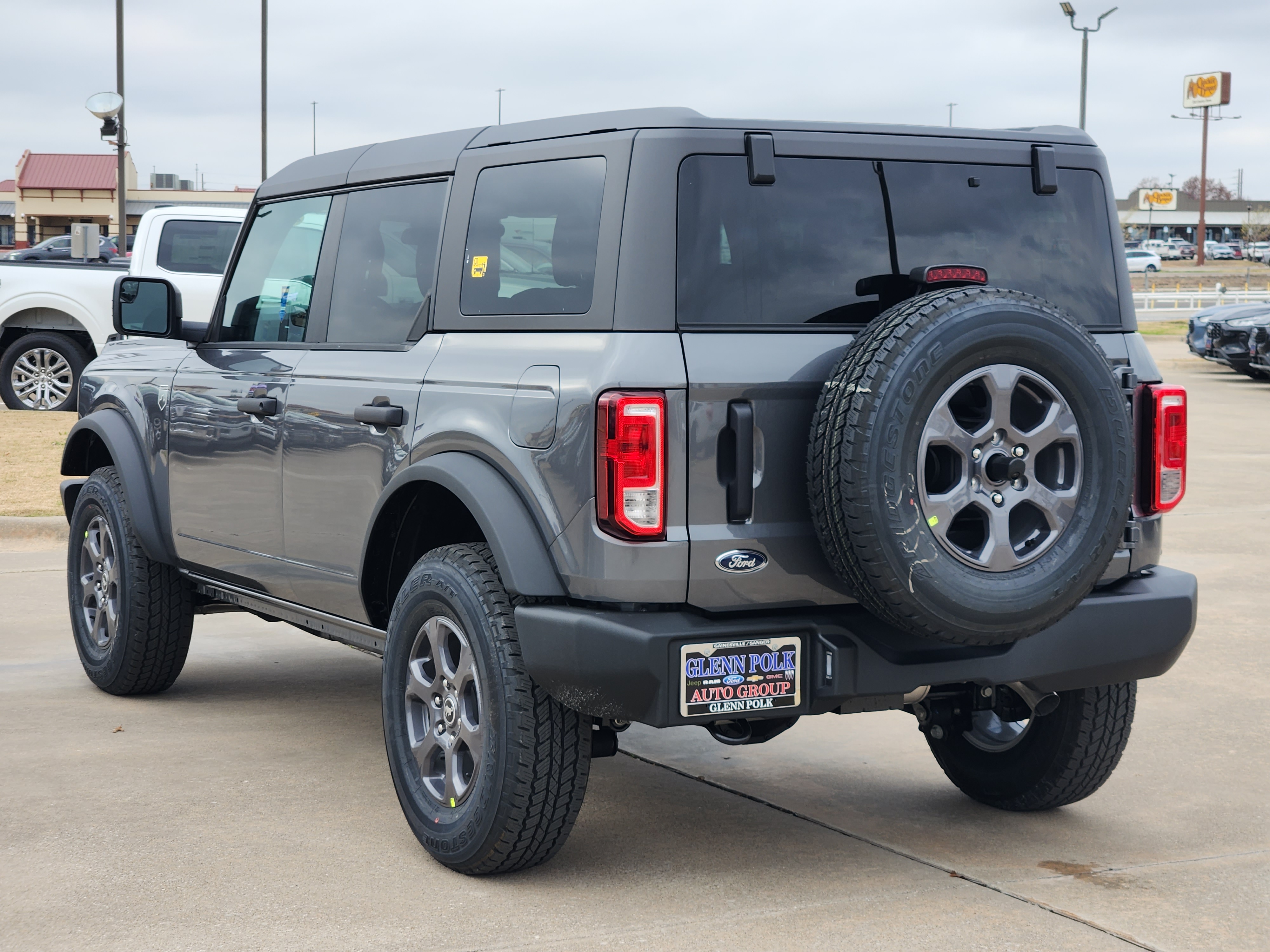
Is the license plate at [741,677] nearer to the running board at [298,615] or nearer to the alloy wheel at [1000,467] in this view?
the alloy wheel at [1000,467]

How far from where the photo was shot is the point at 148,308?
565 centimetres

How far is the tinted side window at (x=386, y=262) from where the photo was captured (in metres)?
4.50

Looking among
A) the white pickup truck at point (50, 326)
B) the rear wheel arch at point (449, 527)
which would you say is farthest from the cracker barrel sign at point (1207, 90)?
the rear wheel arch at point (449, 527)

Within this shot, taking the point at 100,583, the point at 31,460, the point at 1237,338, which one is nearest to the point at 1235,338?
the point at 1237,338

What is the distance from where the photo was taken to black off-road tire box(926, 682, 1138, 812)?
176 inches

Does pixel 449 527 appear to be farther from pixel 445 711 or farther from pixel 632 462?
pixel 632 462

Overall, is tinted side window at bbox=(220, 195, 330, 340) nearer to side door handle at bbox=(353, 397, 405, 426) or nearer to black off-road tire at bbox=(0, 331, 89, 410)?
side door handle at bbox=(353, 397, 405, 426)

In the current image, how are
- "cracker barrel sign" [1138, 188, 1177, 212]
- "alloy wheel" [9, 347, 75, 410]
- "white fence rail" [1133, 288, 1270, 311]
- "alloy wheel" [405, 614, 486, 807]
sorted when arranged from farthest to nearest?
1. "cracker barrel sign" [1138, 188, 1177, 212]
2. "white fence rail" [1133, 288, 1270, 311]
3. "alloy wheel" [9, 347, 75, 410]
4. "alloy wheel" [405, 614, 486, 807]

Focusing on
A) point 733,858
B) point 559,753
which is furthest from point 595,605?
point 733,858

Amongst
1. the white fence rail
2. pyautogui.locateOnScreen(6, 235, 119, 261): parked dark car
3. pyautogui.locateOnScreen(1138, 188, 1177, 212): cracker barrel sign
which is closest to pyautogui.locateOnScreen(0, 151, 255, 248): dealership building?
pyautogui.locateOnScreen(6, 235, 119, 261): parked dark car

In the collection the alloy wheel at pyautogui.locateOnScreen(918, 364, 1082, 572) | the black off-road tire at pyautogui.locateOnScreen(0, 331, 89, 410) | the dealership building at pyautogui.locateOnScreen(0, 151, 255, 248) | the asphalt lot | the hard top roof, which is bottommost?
the asphalt lot

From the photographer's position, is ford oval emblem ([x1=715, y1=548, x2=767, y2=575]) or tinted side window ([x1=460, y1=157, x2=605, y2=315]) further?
tinted side window ([x1=460, y1=157, x2=605, y2=315])

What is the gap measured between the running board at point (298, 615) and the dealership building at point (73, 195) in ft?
211

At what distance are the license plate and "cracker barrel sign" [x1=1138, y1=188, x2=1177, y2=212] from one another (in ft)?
401
